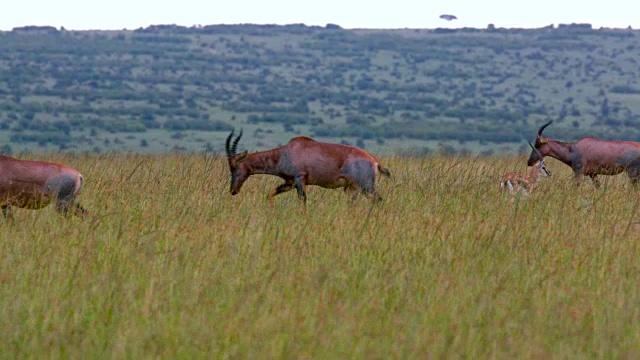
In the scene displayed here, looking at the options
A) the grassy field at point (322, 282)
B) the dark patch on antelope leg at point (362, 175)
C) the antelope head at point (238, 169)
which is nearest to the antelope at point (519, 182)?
the dark patch on antelope leg at point (362, 175)

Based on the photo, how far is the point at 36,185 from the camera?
1001 cm

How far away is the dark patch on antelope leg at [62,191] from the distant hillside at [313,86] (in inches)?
1305

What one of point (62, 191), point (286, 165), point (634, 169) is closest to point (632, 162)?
point (634, 169)

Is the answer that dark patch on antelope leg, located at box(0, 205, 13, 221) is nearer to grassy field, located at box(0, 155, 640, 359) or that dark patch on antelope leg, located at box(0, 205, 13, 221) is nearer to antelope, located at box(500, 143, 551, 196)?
A: grassy field, located at box(0, 155, 640, 359)

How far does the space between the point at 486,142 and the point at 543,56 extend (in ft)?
105

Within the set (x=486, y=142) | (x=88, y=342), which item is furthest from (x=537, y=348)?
(x=486, y=142)

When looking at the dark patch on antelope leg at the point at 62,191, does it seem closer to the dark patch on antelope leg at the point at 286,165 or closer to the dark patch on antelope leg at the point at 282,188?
the dark patch on antelope leg at the point at 282,188

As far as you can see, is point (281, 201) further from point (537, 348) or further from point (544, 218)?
point (537, 348)

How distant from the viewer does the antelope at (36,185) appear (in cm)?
990

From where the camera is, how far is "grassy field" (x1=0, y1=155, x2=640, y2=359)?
18.1ft

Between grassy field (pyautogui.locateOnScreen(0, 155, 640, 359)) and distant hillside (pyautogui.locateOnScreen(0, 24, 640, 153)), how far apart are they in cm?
3432

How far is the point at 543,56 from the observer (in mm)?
84562

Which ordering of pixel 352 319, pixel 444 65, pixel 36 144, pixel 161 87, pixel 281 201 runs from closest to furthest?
pixel 352 319 → pixel 281 201 → pixel 36 144 → pixel 161 87 → pixel 444 65

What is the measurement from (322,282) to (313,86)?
224ft
